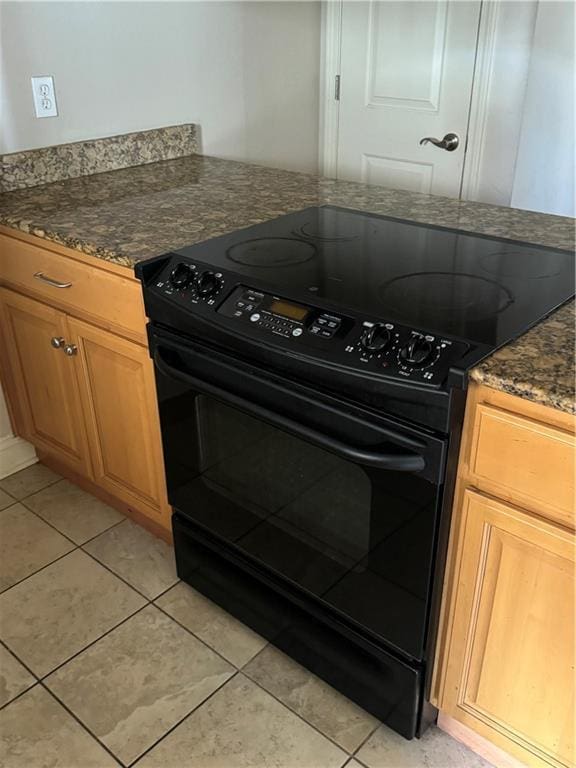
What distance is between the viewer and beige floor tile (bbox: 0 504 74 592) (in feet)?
6.30

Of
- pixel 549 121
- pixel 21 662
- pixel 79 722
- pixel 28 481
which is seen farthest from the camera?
pixel 549 121

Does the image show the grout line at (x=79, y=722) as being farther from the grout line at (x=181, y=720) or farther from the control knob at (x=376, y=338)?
the control knob at (x=376, y=338)

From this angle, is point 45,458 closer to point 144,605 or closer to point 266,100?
point 144,605

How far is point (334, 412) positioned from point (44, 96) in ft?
4.72

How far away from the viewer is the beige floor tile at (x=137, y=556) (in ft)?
6.15

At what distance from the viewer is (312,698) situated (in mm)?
1561

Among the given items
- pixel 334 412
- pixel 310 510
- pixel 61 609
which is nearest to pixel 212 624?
pixel 61 609

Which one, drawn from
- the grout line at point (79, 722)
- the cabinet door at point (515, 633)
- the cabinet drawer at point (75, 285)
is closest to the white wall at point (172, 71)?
the cabinet drawer at point (75, 285)

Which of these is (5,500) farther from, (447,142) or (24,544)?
(447,142)

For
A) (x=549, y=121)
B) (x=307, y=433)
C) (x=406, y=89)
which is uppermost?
(x=406, y=89)

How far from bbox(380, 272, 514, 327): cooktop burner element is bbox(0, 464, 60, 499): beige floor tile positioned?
1.43 m

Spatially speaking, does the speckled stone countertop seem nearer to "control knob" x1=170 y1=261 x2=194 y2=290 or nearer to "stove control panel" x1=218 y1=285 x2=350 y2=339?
"control knob" x1=170 y1=261 x2=194 y2=290

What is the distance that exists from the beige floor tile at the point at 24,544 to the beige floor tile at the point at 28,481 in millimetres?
72

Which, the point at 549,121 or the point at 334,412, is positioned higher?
the point at 549,121
